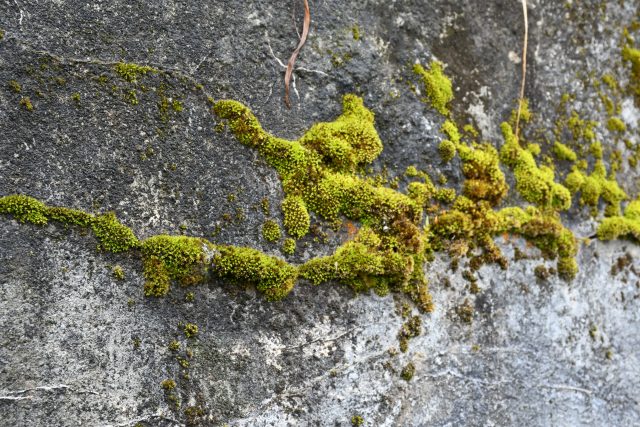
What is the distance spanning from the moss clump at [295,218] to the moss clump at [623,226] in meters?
2.19

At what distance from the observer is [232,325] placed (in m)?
2.98

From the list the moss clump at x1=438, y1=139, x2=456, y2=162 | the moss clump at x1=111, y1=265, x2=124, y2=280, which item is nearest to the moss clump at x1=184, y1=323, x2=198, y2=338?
the moss clump at x1=111, y1=265, x2=124, y2=280

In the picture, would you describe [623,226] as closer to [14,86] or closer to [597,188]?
[597,188]

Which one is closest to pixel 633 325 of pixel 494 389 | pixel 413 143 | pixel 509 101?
pixel 494 389

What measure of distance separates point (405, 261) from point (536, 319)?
3.43 ft

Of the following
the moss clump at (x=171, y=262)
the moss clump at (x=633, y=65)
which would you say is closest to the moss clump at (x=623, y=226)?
the moss clump at (x=633, y=65)

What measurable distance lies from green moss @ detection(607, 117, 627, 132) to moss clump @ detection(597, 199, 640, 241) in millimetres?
542

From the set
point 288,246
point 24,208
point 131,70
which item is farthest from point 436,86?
point 24,208

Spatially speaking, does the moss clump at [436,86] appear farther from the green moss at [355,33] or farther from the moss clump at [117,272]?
the moss clump at [117,272]

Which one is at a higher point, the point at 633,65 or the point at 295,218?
the point at 633,65

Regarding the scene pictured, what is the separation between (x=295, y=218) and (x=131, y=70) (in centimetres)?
109

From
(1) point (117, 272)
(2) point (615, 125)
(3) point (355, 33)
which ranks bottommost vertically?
(1) point (117, 272)

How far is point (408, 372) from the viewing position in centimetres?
327

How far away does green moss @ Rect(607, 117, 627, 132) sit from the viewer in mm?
4387
